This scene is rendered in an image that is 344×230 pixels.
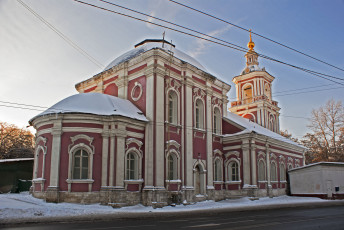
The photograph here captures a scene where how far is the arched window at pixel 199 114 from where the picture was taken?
25.5m

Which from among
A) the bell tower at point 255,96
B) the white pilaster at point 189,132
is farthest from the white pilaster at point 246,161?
the bell tower at point 255,96

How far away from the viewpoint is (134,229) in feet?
32.5

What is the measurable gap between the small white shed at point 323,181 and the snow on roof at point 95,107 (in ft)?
62.8

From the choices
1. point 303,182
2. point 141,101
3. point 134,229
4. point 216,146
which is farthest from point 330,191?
point 134,229

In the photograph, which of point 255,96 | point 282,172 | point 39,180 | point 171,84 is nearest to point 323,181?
point 282,172

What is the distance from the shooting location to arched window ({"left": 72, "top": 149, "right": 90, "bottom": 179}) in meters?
18.8

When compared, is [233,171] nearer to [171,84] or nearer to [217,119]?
[217,119]

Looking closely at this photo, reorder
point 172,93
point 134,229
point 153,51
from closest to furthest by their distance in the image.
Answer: point 134,229
point 153,51
point 172,93

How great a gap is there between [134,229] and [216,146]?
17975mm

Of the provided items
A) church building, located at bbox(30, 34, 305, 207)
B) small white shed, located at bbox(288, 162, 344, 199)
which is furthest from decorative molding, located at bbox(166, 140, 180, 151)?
small white shed, located at bbox(288, 162, 344, 199)

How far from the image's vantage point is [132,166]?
2055 cm

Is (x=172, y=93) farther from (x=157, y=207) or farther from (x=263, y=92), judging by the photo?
(x=263, y=92)

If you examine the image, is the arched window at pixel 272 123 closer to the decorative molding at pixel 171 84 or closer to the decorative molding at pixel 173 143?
the decorative molding at pixel 171 84

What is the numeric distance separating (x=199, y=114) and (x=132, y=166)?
306 inches
